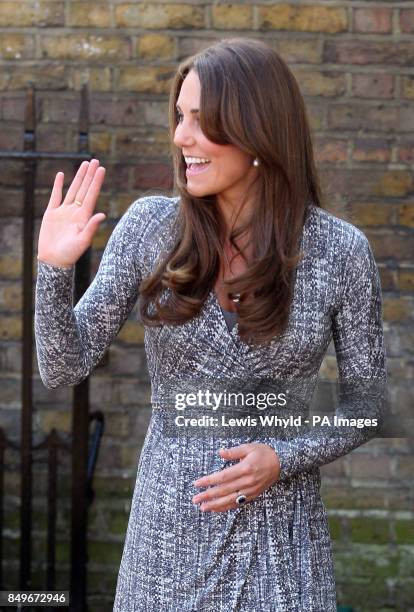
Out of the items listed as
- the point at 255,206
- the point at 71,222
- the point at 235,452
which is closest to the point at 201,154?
the point at 255,206

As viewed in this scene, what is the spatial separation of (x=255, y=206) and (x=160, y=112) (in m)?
1.64

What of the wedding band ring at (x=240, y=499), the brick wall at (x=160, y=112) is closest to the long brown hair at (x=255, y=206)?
the wedding band ring at (x=240, y=499)

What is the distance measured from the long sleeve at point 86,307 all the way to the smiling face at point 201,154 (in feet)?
0.48

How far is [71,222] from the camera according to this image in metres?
1.92

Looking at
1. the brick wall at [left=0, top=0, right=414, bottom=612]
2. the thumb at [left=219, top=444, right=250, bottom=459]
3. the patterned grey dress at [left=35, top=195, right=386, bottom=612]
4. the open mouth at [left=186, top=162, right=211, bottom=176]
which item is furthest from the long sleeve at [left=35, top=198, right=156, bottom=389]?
the brick wall at [left=0, top=0, right=414, bottom=612]

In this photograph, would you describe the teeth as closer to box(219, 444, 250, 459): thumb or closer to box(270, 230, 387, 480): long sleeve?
box(270, 230, 387, 480): long sleeve

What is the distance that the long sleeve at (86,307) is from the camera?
6.15 feet

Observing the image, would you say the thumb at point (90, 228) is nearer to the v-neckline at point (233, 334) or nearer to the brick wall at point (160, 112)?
the v-neckline at point (233, 334)

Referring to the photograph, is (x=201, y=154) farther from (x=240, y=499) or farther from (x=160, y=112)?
(x=160, y=112)

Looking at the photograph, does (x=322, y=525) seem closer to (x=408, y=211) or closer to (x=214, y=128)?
(x=214, y=128)

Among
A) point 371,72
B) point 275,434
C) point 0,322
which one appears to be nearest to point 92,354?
point 275,434

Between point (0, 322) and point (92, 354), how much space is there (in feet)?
5.66

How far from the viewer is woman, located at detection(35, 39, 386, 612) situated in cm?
192

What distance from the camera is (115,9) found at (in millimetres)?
3531
